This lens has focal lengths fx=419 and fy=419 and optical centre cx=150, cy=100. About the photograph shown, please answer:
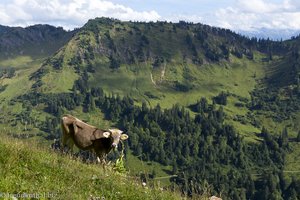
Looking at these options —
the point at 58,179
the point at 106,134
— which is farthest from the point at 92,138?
the point at 58,179

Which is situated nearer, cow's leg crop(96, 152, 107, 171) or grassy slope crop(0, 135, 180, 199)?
grassy slope crop(0, 135, 180, 199)

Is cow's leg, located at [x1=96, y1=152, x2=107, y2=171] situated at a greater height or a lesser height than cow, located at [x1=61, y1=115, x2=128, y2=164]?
lesser

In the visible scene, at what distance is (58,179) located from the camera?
42.3 feet

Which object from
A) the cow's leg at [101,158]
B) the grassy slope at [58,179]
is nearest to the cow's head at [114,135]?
the cow's leg at [101,158]

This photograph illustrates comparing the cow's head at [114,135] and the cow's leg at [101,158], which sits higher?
the cow's head at [114,135]

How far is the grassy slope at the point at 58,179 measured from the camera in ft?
37.0

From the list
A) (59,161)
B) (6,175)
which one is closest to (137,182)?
(59,161)

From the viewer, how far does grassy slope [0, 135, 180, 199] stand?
11273 millimetres

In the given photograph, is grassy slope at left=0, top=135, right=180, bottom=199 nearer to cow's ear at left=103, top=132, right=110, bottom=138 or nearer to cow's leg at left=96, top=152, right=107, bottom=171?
cow's leg at left=96, top=152, right=107, bottom=171

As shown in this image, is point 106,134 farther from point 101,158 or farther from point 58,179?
point 58,179

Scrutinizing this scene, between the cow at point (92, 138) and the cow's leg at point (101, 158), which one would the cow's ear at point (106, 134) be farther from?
the cow's leg at point (101, 158)

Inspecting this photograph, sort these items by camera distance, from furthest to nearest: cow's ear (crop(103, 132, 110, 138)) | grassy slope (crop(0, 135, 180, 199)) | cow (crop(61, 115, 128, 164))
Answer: cow (crop(61, 115, 128, 164))
cow's ear (crop(103, 132, 110, 138))
grassy slope (crop(0, 135, 180, 199))

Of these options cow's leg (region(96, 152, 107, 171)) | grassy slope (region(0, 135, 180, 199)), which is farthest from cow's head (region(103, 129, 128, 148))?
grassy slope (region(0, 135, 180, 199))

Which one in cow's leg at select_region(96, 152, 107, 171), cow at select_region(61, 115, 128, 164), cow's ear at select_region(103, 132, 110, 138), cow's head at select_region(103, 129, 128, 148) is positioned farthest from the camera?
cow at select_region(61, 115, 128, 164)
